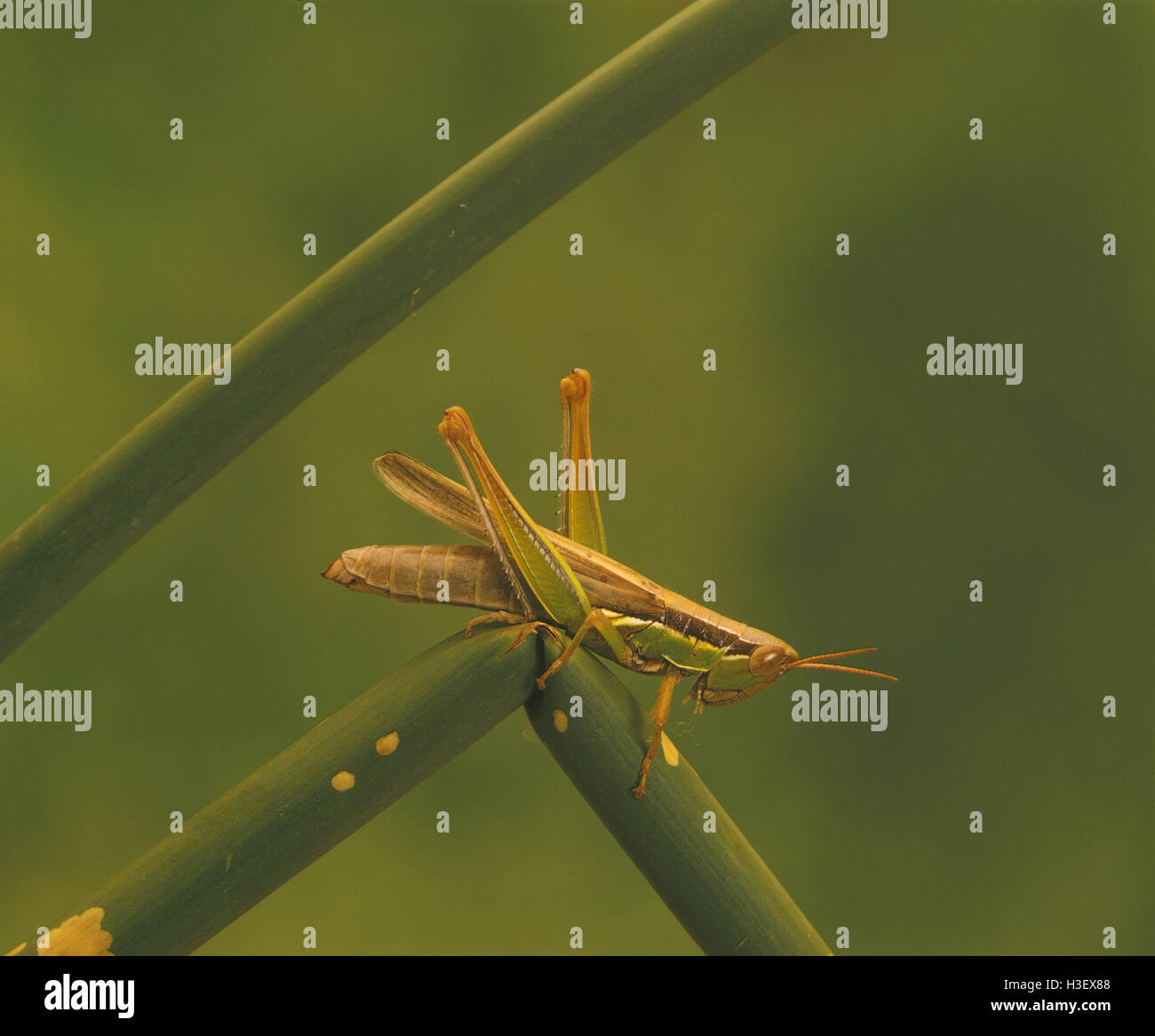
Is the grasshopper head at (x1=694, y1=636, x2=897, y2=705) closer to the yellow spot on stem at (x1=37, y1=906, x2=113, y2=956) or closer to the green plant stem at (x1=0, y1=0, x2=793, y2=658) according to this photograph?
the green plant stem at (x1=0, y1=0, x2=793, y2=658)

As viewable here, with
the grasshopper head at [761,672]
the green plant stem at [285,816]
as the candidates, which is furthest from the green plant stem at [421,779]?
the grasshopper head at [761,672]

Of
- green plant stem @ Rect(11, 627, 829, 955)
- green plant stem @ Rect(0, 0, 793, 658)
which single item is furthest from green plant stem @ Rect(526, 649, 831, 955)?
green plant stem @ Rect(0, 0, 793, 658)

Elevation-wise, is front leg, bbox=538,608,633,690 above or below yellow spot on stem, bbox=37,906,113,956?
above

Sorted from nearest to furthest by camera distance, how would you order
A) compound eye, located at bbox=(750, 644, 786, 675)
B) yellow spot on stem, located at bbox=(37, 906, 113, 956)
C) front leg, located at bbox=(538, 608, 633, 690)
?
1. yellow spot on stem, located at bbox=(37, 906, 113, 956)
2. front leg, located at bbox=(538, 608, 633, 690)
3. compound eye, located at bbox=(750, 644, 786, 675)

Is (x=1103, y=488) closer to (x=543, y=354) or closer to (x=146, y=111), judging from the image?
(x=543, y=354)

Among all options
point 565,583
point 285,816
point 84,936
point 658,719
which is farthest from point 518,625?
point 84,936

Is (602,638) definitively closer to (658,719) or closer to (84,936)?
(658,719)
